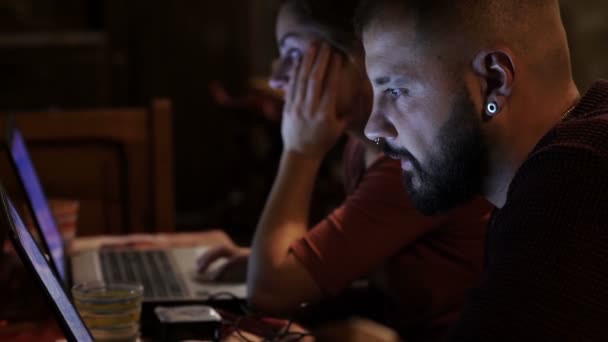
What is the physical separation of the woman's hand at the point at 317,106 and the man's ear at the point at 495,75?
0.73 meters

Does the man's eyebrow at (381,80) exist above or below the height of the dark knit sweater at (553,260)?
above

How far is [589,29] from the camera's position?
18.4ft

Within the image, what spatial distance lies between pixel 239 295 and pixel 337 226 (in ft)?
0.77

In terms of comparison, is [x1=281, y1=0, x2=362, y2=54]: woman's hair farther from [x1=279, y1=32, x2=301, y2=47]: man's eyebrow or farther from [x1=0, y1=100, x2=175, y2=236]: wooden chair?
[x1=0, y1=100, x2=175, y2=236]: wooden chair

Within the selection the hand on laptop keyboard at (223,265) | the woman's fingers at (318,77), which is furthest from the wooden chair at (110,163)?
the woman's fingers at (318,77)

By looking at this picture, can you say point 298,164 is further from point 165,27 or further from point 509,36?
point 165,27

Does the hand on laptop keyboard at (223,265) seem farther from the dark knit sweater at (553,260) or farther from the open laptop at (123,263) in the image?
the dark knit sweater at (553,260)

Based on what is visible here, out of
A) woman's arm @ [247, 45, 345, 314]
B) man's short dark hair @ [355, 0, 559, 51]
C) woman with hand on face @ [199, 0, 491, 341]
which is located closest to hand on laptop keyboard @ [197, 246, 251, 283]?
woman with hand on face @ [199, 0, 491, 341]

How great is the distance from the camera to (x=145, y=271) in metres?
Result: 2.17

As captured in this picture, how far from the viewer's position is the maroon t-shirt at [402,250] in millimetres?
1896

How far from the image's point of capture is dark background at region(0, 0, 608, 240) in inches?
241

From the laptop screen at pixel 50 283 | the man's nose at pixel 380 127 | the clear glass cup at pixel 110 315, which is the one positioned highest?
the man's nose at pixel 380 127

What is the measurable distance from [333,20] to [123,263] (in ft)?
2.31

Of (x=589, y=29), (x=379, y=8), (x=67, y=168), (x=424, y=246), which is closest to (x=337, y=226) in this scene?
(x=424, y=246)
